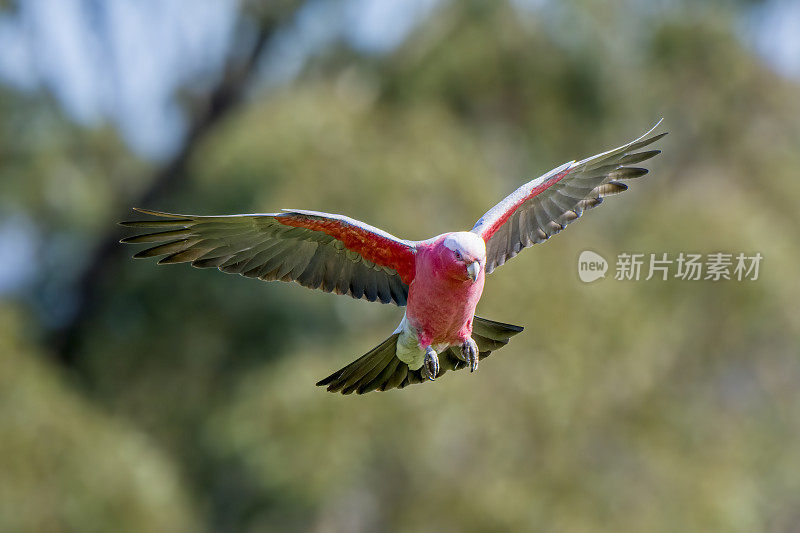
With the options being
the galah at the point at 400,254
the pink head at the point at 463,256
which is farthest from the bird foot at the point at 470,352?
the pink head at the point at 463,256

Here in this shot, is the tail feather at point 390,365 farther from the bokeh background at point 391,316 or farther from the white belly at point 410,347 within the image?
the bokeh background at point 391,316

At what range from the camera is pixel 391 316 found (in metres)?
17.0

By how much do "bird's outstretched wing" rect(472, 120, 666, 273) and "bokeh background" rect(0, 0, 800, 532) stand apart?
9.51m

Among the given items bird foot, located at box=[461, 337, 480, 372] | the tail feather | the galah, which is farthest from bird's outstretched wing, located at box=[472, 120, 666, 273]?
bird foot, located at box=[461, 337, 480, 372]

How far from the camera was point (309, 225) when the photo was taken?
592 cm

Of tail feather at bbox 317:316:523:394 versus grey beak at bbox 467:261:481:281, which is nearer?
grey beak at bbox 467:261:481:281

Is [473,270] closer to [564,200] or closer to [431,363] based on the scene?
[431,363]

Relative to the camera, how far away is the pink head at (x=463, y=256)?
200 inches

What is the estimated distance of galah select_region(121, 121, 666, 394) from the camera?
554 centimetres

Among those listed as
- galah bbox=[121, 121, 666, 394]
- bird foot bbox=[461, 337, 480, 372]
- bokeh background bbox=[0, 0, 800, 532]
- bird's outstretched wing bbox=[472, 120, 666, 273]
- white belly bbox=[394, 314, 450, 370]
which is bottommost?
bird foot bbox=[461, 337, 480, 372]

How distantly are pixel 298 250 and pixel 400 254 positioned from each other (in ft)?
2.10

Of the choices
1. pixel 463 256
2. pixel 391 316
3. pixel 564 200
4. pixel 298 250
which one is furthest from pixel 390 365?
pixel 391 316

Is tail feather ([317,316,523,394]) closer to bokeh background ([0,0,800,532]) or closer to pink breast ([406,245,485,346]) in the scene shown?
pink breast ([406,245,485,346])

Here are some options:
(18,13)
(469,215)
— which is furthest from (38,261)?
(469,215)
